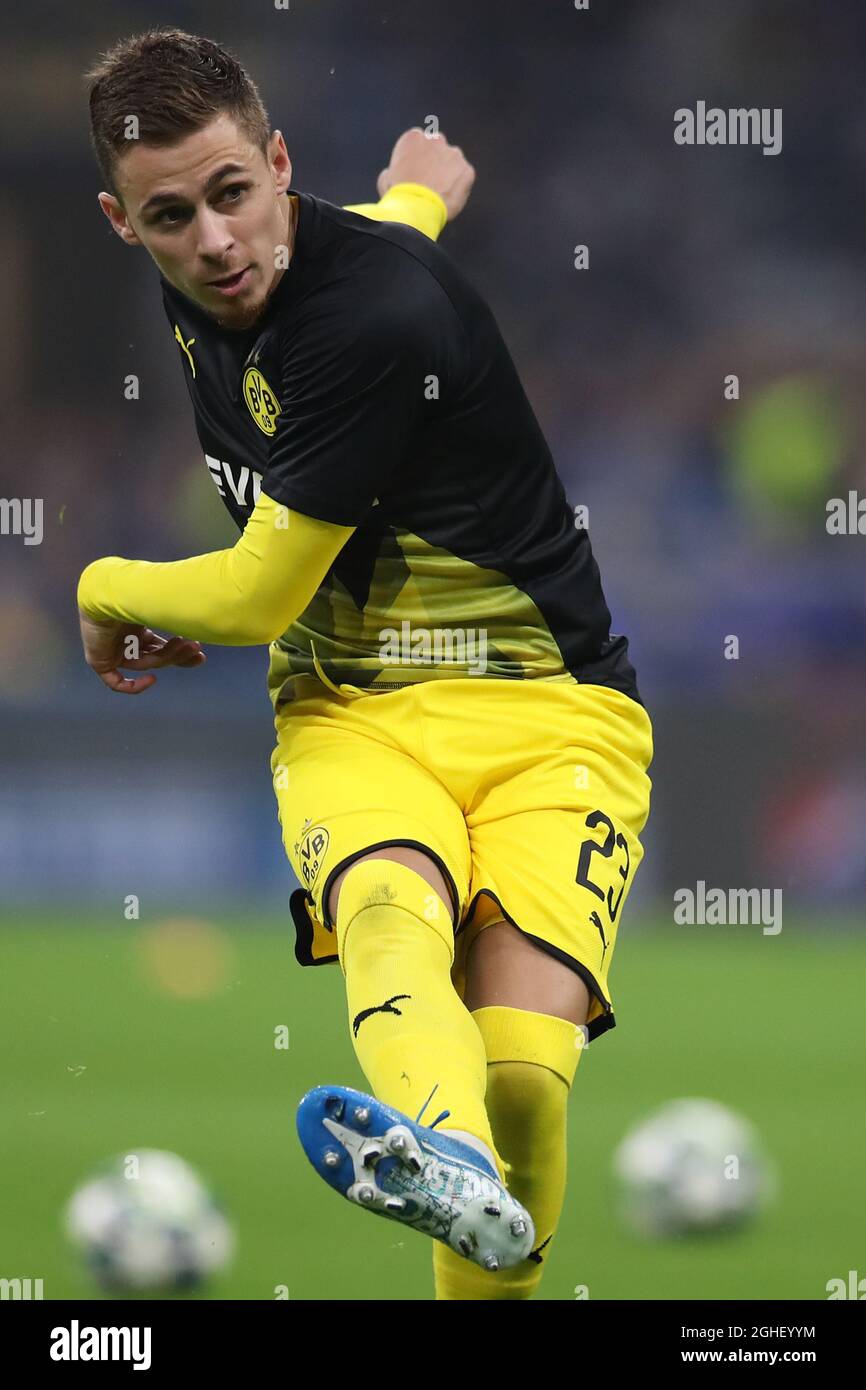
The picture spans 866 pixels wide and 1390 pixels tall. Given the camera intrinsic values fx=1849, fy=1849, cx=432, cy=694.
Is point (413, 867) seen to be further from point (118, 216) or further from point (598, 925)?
point (118, 216)

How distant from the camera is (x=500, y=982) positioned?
8.95 feet

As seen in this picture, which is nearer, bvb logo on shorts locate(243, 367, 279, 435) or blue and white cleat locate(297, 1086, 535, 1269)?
blue and white cleat locate(297, 1086, 535, 1269)

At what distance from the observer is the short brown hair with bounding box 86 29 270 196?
2.60 meters

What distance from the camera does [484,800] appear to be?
288 centimetres

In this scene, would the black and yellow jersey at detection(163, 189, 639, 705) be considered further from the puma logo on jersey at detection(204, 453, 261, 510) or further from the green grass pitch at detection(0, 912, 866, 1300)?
the green grass pitch at detection(0, 912, 866, 1300)

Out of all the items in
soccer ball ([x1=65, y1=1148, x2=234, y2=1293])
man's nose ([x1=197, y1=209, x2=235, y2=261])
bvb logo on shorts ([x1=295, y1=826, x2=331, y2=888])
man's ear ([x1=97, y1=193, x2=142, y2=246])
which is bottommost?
soccer ball ([x1=65, y1=1148, x2=234, y2=1293])

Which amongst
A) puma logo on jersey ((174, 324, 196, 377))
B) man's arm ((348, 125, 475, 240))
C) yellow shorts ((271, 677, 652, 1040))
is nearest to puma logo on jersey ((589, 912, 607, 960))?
yellow shorts ((271, 677, 652, 1040))

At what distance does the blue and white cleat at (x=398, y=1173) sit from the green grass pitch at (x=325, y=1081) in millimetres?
1311

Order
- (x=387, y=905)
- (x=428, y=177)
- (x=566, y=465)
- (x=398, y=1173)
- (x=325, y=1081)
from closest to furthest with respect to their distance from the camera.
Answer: (x=398, y=1173) → (x=387, y=905) → (x=428, y=177) → (x=325, y=1081) → (x=566, y=465)

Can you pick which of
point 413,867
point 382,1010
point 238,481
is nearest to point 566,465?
point 238,481

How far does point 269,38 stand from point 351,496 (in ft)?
22.8

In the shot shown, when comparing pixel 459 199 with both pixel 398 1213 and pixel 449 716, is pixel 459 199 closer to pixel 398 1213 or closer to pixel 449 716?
pixel 449 716

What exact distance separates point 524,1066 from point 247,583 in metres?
0.80

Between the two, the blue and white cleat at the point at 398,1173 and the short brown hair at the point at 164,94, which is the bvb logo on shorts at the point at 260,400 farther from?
the blue and white cleat at the point at 398,1173
